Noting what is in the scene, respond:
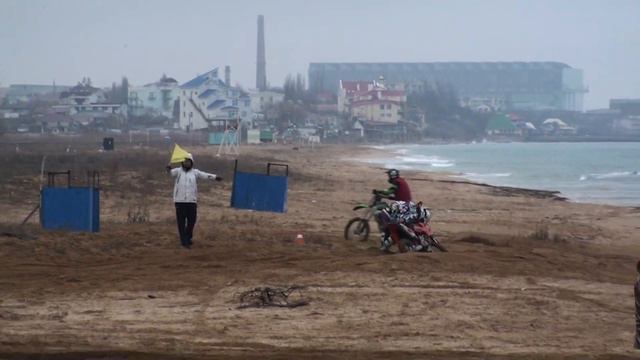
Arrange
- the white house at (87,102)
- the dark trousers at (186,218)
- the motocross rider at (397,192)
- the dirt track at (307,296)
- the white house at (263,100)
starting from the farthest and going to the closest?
1. the white house at (263,100)
2. the white house at (87,102)
3. the motocross rider at (397,192)
4. the dark trousers at (186,218)
5. the dirt track at (307,296)

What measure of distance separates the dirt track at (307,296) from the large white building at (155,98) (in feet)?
342

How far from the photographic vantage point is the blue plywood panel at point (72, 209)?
1672cm

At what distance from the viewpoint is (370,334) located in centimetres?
970

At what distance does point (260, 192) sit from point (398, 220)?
3.95 meters

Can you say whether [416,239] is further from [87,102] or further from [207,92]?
[87,102]

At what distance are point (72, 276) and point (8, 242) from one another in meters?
2.89

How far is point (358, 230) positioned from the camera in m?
17.2

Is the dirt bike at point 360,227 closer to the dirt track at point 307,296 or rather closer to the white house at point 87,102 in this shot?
the dirt track at point 307,296

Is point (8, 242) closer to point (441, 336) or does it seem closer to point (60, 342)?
point (60, 342)

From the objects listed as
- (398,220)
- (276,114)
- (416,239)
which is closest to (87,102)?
(276,114)

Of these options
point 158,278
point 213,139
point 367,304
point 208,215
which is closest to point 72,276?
point 158,278

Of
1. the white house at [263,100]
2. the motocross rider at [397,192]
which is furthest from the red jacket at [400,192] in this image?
the white house at [263,100]

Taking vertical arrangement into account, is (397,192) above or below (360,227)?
above

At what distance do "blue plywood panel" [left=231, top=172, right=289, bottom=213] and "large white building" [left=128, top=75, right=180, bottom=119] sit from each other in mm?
101337
